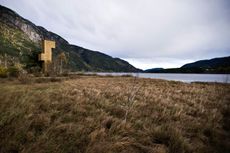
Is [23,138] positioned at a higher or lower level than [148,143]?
higher

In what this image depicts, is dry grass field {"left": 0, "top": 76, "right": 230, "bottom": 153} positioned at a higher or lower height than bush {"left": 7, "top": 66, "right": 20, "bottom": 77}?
lower

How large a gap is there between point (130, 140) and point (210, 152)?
1.70 metres

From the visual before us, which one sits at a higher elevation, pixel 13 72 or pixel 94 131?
pixel 13 72

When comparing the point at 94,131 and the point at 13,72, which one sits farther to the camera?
the point at 13,72

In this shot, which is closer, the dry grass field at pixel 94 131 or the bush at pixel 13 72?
the dry grass field at pixel 94 131

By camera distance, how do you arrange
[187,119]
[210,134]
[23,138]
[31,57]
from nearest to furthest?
[23,138] < [210,134] < [187,119] < [31,57]

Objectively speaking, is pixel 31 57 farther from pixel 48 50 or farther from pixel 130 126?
pixel 130 126

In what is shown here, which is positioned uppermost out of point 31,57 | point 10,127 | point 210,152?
point 31,57

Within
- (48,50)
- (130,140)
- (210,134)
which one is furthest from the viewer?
(48,50)

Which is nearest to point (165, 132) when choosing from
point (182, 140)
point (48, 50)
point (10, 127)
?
point (182, 140)

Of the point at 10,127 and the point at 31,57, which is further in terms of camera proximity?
the point at 31,57

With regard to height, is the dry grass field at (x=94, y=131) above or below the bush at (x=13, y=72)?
below

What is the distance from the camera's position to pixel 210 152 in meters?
4.16

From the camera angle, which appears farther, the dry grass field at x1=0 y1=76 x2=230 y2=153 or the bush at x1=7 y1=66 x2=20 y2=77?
the bush at x1=7 y1=66 x2=20 y2=77
